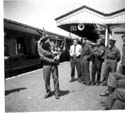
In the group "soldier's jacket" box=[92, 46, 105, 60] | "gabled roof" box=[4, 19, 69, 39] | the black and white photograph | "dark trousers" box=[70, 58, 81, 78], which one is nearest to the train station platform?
the black and white photograph

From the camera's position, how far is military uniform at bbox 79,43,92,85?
93.9 inches

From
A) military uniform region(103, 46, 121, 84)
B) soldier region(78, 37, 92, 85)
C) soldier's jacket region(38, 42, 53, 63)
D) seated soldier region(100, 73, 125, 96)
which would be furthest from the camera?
soldier region(78, 37, 92, 85)

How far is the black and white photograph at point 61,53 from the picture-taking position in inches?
80.0

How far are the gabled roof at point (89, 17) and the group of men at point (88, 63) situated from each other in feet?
0.91

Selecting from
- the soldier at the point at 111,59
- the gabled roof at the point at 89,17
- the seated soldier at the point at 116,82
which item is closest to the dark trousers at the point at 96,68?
the soldier at the point at 111,59

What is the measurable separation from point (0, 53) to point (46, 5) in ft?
2.86

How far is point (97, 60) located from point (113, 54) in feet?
0.83

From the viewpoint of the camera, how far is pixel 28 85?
2205mm

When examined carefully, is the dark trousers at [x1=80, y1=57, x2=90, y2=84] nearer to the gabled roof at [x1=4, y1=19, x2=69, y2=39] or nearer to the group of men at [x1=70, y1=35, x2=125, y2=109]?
the group of men at [x1=70, y1=35, x2=125, y2=109]

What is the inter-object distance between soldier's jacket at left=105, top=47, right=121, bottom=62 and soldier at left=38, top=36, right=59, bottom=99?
78 cm

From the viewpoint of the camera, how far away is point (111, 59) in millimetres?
2303

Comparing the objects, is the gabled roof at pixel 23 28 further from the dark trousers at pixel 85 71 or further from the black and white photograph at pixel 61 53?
the dark trousers at pixel 85 71

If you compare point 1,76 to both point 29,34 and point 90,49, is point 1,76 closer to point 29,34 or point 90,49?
point 29,34

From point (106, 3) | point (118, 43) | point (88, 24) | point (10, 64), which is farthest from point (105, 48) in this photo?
point (10, 64)
